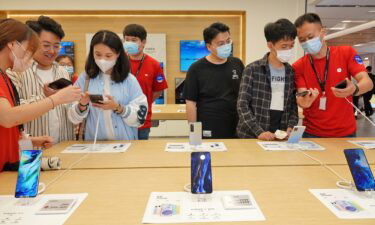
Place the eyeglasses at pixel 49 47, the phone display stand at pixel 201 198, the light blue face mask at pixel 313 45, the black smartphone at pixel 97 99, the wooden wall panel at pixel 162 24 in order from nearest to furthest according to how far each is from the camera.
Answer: the phone display stand at pixel 201 198 → the black smartphone at pixel 97 99 → the eyeglasses at pixel 49 47 → the light blue face mask at pixel 313 45 → the wooden wall panel at pixel 162 24

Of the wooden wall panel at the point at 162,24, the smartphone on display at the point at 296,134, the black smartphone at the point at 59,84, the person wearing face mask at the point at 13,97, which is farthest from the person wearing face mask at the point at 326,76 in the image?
the wooden wall panel at the point at 162,24

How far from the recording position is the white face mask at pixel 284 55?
2078 mm

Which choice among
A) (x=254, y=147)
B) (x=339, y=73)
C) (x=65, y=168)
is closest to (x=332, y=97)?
(x=339, y=73)

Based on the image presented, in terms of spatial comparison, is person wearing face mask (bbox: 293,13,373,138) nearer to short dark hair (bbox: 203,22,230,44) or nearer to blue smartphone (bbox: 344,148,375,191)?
short dark hair (bbox: 203,22,230,44)

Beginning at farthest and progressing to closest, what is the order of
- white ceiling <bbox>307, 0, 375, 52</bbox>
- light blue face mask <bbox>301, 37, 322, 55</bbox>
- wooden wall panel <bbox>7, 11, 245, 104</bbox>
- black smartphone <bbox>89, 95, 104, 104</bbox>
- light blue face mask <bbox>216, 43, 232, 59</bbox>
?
1. white ceiling <bbox>307, 0, 375, 52</bbox>
2. wooden wall panel <bbox>7, 11, 245, 104</bbox>
3. light blue face mask <bbox>216, 43, 232, 59</bbox>
4. light blue face mask <bbox>301, 37, 322, 55</bbox>
5. black smartphone <bbox>89, 95, 104, 104</bbox>

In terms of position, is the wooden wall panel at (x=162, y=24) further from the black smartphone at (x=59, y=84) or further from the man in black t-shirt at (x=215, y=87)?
the black smartphone at (x=59, y=84)

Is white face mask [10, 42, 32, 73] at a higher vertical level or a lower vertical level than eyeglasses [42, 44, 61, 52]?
lower

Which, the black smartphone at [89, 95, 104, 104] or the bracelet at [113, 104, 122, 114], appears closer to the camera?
the black smartphone at [89, 95, 104, 104]

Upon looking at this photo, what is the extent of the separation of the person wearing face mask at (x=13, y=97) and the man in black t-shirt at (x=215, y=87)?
3.96 feet

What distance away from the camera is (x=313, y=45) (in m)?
2.13

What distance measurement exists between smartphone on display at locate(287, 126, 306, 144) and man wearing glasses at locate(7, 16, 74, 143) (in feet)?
5.06

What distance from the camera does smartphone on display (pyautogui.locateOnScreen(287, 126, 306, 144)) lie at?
1.93 m

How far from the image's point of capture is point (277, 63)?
2.23 metres

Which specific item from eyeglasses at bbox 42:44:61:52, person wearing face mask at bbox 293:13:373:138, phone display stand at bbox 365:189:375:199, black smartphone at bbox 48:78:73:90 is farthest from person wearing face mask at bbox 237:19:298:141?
eyeglasses at bbox 42:44:61:52
